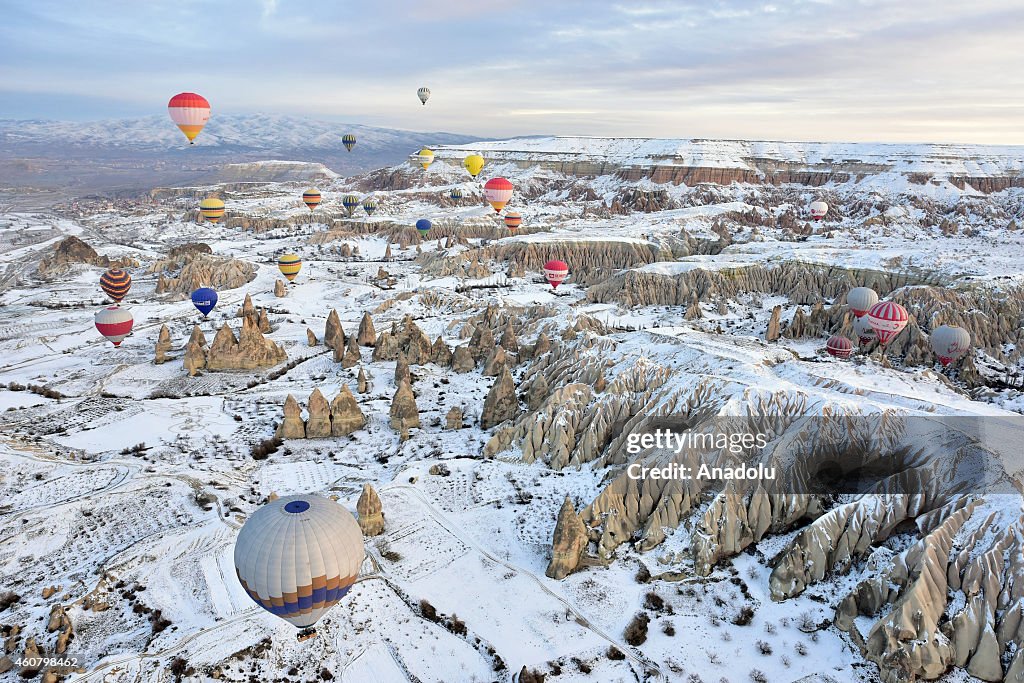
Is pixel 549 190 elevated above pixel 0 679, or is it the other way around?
pixel 549 190

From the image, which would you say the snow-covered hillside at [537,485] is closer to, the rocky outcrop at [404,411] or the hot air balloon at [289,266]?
the rocky outcrop at [404,411]

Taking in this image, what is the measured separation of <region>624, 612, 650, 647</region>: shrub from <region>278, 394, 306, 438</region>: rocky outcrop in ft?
88.1

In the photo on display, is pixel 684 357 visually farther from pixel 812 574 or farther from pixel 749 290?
pixel 749 290

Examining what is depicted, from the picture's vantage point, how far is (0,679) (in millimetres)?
21500

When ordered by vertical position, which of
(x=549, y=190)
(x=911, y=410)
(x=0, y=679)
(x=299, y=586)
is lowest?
(x=0, y=679)

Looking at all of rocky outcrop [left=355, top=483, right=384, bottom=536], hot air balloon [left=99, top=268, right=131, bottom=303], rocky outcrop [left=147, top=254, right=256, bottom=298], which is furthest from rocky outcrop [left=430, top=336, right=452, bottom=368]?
rocky outcrop [left=147, top=254, right=256, bottom=298]

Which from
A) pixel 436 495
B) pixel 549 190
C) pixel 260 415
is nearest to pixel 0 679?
pixel 436 495

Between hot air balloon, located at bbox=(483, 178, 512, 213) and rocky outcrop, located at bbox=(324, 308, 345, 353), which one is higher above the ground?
hot air balloon, located at bbox=(483, 178, 512, 213)

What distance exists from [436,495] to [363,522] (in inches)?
198

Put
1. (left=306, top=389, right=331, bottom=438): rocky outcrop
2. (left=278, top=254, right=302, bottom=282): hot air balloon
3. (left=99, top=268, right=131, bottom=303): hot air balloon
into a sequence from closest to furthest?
(left=306, top=389, right=331, bottom=438): rocky outcrop < (left=99, top=268, right=131, bottom=303): hot air balloon < (left=278, top=254, right=302, bottom=282): hot air balloon

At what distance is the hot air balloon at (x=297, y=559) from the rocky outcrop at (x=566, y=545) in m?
9.49

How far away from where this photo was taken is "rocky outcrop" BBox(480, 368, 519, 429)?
4262 cm

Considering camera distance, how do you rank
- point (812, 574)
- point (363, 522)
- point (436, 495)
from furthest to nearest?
point (436, 495) < point (363, 522) < point (812, 574)

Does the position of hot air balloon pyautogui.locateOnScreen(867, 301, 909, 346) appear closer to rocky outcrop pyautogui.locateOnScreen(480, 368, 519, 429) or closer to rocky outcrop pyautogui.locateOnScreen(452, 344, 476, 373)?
rocky outcrop pyautogui.locateOnScreen(480, 368, 519, 429)
